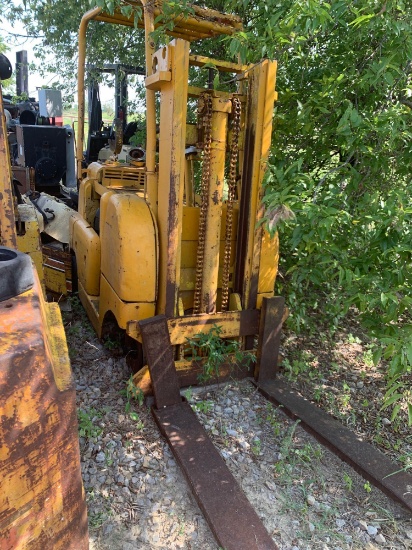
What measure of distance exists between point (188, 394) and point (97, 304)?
1.28 metres

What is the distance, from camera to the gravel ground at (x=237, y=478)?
7.04 feet

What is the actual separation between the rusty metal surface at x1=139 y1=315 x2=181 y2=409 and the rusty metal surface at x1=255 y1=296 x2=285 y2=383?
0.65m

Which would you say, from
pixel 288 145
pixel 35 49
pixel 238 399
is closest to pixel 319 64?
pixel 288 145

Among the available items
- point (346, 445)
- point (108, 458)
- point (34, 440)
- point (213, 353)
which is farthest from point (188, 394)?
point (34, 440)

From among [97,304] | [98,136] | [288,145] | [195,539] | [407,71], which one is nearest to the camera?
[195,539]

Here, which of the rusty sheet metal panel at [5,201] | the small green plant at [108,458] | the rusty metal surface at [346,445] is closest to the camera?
the rusty sheet metal panel at [5,201]

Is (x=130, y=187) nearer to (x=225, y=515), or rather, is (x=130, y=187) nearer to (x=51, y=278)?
(x=51, y=278)

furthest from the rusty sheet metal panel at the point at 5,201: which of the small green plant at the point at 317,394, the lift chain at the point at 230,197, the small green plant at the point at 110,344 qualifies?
the small green plant at the point at 317,394

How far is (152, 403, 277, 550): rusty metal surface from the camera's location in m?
2.07

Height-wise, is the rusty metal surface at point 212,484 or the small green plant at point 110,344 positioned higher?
the small green plant at point 110,344

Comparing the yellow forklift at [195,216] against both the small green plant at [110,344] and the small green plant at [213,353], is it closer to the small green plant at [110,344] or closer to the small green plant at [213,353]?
the small green plant at [213,353]

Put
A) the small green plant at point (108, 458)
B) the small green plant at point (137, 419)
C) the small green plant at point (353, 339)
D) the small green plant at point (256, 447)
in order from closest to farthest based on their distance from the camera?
the small green plant at point (108, 458) < the small green plant at point (256, 447) < the small green plant at point (137, 419) < the small green plant at point (353, 339)

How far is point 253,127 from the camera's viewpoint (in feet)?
10.0

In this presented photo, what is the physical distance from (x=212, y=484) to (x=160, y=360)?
0.87m
